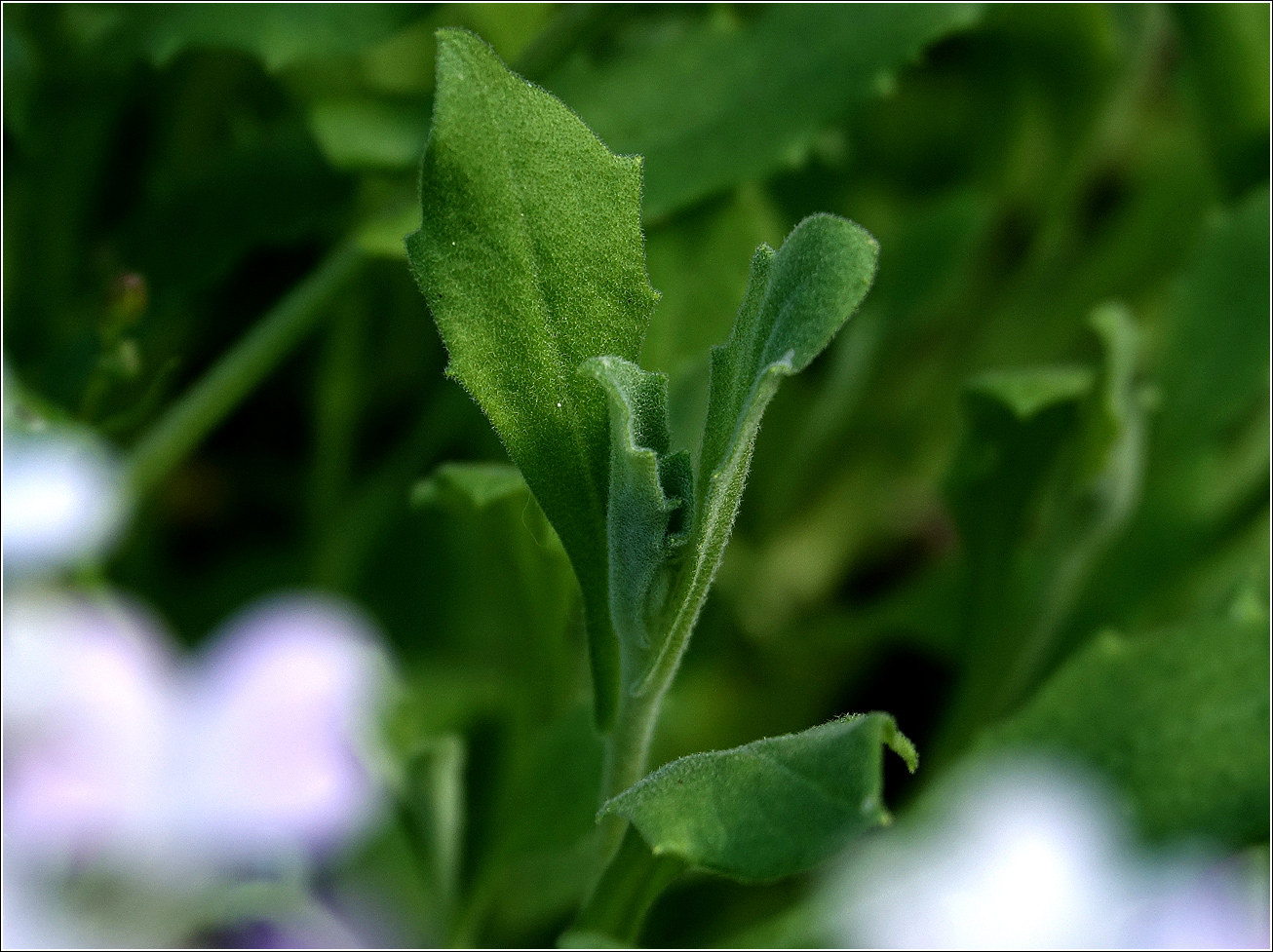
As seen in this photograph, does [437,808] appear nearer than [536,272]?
No

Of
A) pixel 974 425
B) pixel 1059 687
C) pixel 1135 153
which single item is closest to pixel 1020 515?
pixel 974 425

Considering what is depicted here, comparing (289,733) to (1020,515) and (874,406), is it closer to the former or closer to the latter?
(1020,515)

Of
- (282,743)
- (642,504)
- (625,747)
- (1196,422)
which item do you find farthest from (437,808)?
(1196,422)

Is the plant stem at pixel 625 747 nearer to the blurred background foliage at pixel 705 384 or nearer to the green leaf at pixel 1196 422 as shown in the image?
the blurred background foliage at pixel 705 384

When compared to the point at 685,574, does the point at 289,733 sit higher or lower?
lower

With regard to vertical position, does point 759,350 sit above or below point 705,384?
above

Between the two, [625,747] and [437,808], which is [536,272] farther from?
[437,808]
